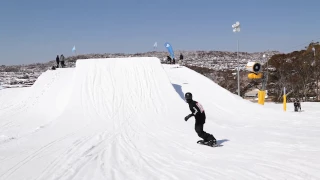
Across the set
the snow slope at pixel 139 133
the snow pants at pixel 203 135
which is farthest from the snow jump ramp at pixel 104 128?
the snow pants at pixel 203 135

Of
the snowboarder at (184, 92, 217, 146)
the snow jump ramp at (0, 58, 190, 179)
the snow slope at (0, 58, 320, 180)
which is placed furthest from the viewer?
the snowboarder at (184, 92, 217, 146)

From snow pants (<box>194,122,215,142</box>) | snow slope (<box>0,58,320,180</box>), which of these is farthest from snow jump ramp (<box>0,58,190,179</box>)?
snow pants (<box>194,122,215,142</box>)

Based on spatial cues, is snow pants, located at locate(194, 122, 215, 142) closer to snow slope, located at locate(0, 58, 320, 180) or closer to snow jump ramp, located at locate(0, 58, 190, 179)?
snow slope, located at locate(0, 58, 320, 180)

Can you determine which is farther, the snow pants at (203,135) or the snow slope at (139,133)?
the snow pants at (203,135)

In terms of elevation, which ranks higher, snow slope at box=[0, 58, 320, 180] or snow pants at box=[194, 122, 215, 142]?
snow pants at box=[194, 122, 215, 142]

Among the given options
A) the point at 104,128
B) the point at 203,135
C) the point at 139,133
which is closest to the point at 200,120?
the point at 203,135

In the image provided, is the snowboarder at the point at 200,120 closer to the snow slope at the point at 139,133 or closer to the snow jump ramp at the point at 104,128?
the snow slope at the point at 139,133

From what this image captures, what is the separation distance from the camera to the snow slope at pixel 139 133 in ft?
22.0

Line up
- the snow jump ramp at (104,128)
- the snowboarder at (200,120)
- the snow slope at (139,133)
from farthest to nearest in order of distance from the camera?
the snowboarder at (200,120) < the snow jump ramp at (104,128) < the snow slope at (139,133)

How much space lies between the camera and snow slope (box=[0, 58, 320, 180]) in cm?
670

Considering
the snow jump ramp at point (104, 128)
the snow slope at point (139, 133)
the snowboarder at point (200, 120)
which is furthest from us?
the snowboarder at point (200, 120)

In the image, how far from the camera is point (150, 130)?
12.7 metres

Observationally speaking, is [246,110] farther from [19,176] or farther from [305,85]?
[305,85]

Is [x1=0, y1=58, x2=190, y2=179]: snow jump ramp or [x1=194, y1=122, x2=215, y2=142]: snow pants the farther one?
[x1=194, y1=122, x2=215, y2=142]: snow pants
